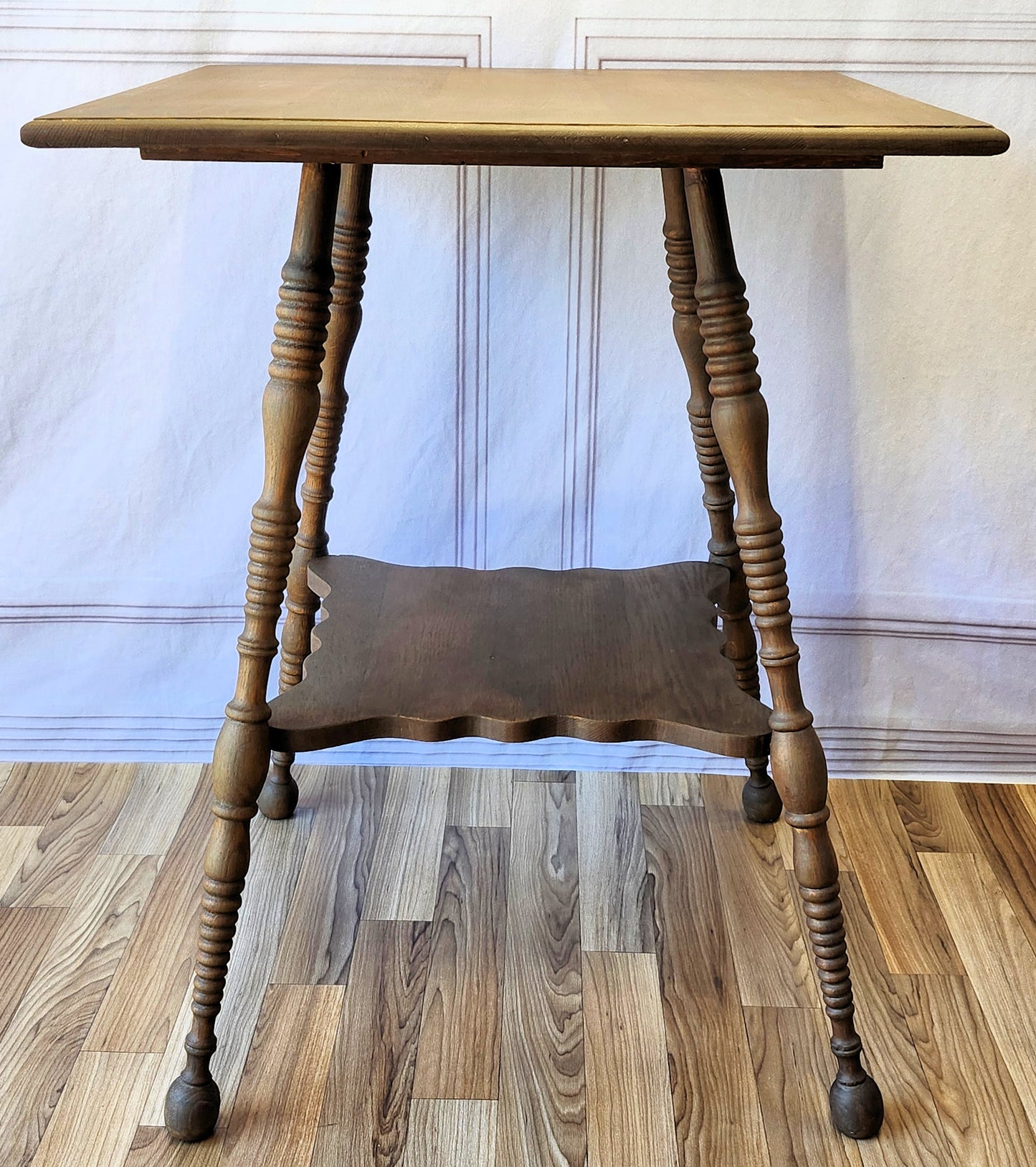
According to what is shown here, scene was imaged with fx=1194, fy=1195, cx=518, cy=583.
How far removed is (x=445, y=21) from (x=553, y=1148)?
4.05ft

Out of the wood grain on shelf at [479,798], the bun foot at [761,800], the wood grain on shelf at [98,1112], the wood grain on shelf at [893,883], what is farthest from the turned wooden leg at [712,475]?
the wood grain on shelf at [98,1112]

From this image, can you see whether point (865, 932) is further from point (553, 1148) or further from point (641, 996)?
point (553, 1148)

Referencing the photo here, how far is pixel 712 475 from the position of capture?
143 cm

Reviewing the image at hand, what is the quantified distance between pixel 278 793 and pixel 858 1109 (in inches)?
31.5

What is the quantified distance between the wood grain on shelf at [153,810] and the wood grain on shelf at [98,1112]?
358mm

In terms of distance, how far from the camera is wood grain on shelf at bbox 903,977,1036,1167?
1.09m

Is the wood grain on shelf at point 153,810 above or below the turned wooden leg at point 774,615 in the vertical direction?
below

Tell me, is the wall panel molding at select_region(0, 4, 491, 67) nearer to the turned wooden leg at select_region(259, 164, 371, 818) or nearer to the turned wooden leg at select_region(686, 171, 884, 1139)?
the turned wooden leg at select_region(259, 164, 371, 818)

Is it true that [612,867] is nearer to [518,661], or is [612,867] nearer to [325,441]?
[518,661]

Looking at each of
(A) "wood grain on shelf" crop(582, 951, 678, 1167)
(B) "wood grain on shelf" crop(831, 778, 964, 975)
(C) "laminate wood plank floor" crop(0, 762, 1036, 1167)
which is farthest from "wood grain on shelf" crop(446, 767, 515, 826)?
(B) "wood grain on shelf" crop(831, 778, 964, 975)

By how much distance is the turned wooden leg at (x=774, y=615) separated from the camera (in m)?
1.05

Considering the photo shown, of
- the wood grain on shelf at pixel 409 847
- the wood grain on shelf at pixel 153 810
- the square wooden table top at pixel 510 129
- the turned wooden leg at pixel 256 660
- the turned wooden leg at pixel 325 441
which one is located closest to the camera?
the square wooden table top at pixel 510 129

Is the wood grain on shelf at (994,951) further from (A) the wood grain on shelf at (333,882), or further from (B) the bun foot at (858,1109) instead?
(A) the wood grain on shelf at (333,882)

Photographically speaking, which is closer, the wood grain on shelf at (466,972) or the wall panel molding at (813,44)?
the wood grain on shelf at (466,972)
